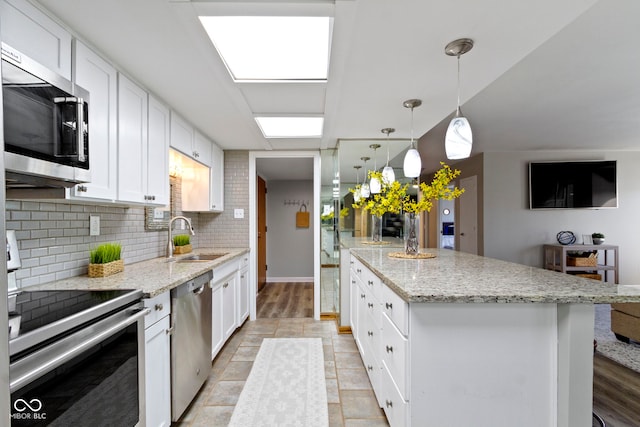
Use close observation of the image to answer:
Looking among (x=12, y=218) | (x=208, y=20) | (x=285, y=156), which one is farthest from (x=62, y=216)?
(x=285, y=156)

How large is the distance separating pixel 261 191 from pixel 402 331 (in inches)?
163

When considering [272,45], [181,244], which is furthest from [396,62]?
[181,244]

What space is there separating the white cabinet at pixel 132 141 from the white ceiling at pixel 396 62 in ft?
0.36

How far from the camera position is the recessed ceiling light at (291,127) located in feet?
8.29

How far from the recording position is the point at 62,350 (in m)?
0.97

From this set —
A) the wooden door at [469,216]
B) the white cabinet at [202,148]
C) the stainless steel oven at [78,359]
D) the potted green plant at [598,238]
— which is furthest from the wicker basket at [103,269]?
the potted green plant at [598,238]

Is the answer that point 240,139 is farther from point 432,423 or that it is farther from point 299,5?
point 432,423

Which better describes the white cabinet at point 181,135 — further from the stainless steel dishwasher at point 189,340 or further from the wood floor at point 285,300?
the wood floor at point 285,300

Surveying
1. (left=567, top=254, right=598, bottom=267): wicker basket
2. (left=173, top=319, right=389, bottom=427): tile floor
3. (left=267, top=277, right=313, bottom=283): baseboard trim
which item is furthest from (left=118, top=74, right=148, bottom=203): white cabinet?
(left=567, top=254, right=598, bottom=267): wicker basket

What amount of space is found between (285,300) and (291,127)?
2.72 metres

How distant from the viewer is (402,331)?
1.33m

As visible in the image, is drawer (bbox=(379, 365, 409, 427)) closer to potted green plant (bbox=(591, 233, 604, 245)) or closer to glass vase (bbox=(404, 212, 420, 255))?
glass vase (bbox=(404, 212, 420, 255))

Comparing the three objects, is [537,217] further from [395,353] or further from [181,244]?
[181,244]

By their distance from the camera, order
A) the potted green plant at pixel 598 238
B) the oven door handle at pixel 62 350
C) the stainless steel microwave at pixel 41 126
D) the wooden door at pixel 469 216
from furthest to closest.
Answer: the wooden door at pixel 469 216 → the potted green plant at pixel 598 238 → the stainless steel microwave at pixel 41 126 → the oven door handle at pixel 62 350
